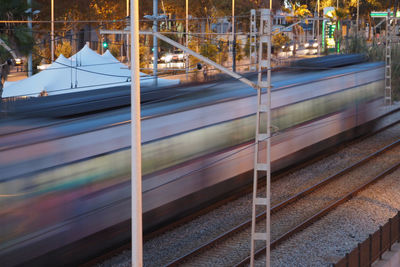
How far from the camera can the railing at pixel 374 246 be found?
31.9 ft

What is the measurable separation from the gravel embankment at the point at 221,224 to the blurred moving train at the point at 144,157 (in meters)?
0.49

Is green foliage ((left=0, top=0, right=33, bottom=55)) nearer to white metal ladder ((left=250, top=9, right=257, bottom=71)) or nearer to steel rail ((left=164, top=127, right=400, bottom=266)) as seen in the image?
white metal ladder ((left=250, top=9, right=257, bottom=71))

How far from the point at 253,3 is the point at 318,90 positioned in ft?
116

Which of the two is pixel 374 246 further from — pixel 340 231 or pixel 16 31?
pixel 16 31

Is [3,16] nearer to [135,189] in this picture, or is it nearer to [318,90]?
[318,90]

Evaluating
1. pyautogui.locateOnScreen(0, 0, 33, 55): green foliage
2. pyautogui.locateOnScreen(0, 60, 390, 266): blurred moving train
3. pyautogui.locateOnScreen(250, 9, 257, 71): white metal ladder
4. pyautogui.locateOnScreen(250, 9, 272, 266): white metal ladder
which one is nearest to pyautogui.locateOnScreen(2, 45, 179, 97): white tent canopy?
pyautogui.locateOnScreen(0, 0, 33, 55): green foliage

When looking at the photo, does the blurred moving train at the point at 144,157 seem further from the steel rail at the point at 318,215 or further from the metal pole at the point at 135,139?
the metal pole at the point at 135,139

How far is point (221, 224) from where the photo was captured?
551 inches

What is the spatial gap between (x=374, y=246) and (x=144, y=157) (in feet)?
13.8

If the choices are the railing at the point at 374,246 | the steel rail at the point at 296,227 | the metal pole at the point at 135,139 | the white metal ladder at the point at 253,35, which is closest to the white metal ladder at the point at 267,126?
the railing at the point at 374,246

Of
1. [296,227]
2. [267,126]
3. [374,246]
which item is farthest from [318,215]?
[267,126]

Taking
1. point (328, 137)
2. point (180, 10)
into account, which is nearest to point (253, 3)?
point (180, 10)

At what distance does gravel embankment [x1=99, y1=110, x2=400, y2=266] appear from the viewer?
11947 mm

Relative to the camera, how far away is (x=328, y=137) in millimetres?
20125
